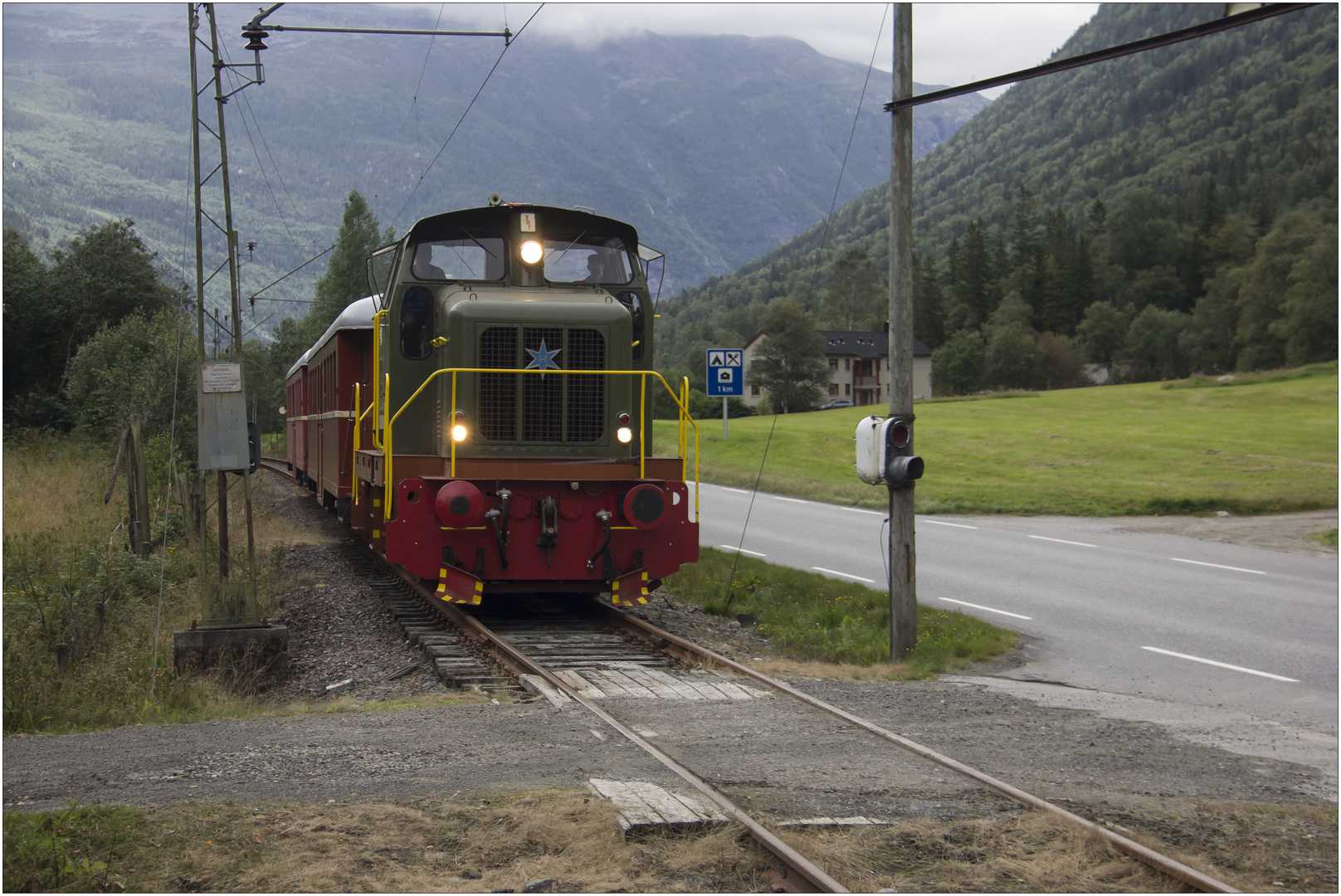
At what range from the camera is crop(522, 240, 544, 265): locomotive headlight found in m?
10.1

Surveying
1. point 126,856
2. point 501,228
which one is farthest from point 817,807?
point 501,228

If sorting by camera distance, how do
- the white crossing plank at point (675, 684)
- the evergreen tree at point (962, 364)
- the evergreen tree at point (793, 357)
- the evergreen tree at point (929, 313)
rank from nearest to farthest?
the white crossing plank at point (675, 684) → the evergreen tree at point (793, 357) → the evergreen tree at point (962, 364) → the evergreen tree at point (929, 313)

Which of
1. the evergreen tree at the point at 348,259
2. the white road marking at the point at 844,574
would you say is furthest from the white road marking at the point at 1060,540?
the evergreen tree at the point at 348,259

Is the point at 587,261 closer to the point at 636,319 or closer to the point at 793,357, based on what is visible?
the point at 636,319

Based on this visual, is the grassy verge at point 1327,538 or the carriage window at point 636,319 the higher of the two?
the carriage window at point 636,319

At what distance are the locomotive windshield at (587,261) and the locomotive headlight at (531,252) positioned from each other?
83mm

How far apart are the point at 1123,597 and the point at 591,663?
8.14 m

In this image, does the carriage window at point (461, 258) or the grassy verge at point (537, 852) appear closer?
the grassy verge at point (537, 852)

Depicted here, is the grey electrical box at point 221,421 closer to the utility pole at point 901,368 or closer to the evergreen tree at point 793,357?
the utility pole at point 901,368

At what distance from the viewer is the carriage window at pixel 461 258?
400 inches

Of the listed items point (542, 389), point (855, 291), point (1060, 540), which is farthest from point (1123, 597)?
point (855, 291)

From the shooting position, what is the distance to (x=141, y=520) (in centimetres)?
1398

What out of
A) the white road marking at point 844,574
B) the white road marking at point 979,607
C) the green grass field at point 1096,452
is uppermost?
the green grass field at point 1096,452

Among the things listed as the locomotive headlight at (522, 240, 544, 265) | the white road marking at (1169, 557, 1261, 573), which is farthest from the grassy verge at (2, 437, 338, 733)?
the white road marking at (1169, 557, 1261, 573)
